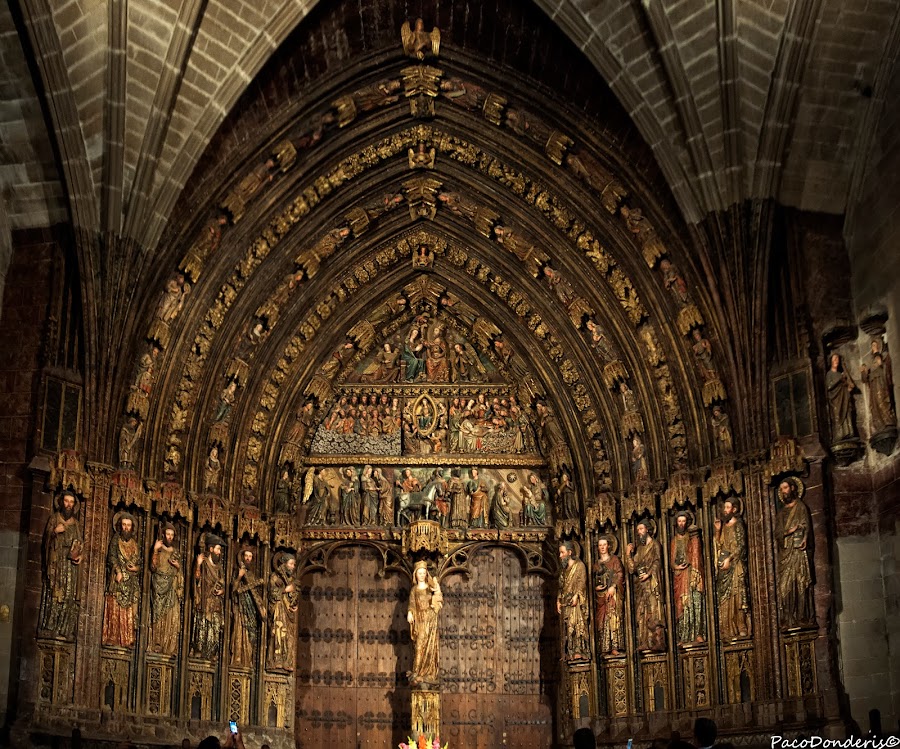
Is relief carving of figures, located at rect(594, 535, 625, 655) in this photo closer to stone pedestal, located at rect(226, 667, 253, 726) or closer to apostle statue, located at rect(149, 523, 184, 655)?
stone pedestal, located at rect(226, 667, 253, 726)

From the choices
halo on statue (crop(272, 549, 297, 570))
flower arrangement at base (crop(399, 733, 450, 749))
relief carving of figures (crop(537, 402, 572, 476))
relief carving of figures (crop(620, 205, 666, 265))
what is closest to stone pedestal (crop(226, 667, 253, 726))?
halo on statue (crop(272, 549, 297, 570))

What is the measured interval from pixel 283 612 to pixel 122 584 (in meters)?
2.49

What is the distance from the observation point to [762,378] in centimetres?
1327

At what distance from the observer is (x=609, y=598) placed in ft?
48.9

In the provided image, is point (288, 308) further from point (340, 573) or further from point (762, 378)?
point (762, 378)

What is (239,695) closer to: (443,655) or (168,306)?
(443,655)

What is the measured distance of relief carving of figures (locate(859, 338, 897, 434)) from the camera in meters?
12.0

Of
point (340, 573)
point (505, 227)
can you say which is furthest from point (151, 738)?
point (505, 227)

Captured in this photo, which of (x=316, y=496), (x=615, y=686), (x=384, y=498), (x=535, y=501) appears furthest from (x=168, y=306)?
(x=615, y=686)

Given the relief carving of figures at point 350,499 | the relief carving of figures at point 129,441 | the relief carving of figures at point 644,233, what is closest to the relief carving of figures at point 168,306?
the relief carving of figures at point 129,441

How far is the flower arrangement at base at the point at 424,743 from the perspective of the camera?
14289 mm

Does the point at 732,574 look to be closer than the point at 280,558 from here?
Yes

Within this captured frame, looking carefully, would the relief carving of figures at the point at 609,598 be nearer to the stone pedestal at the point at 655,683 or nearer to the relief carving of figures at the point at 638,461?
the stone pedestal at the point at 655,683

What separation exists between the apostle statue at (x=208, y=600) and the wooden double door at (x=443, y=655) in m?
1.56
